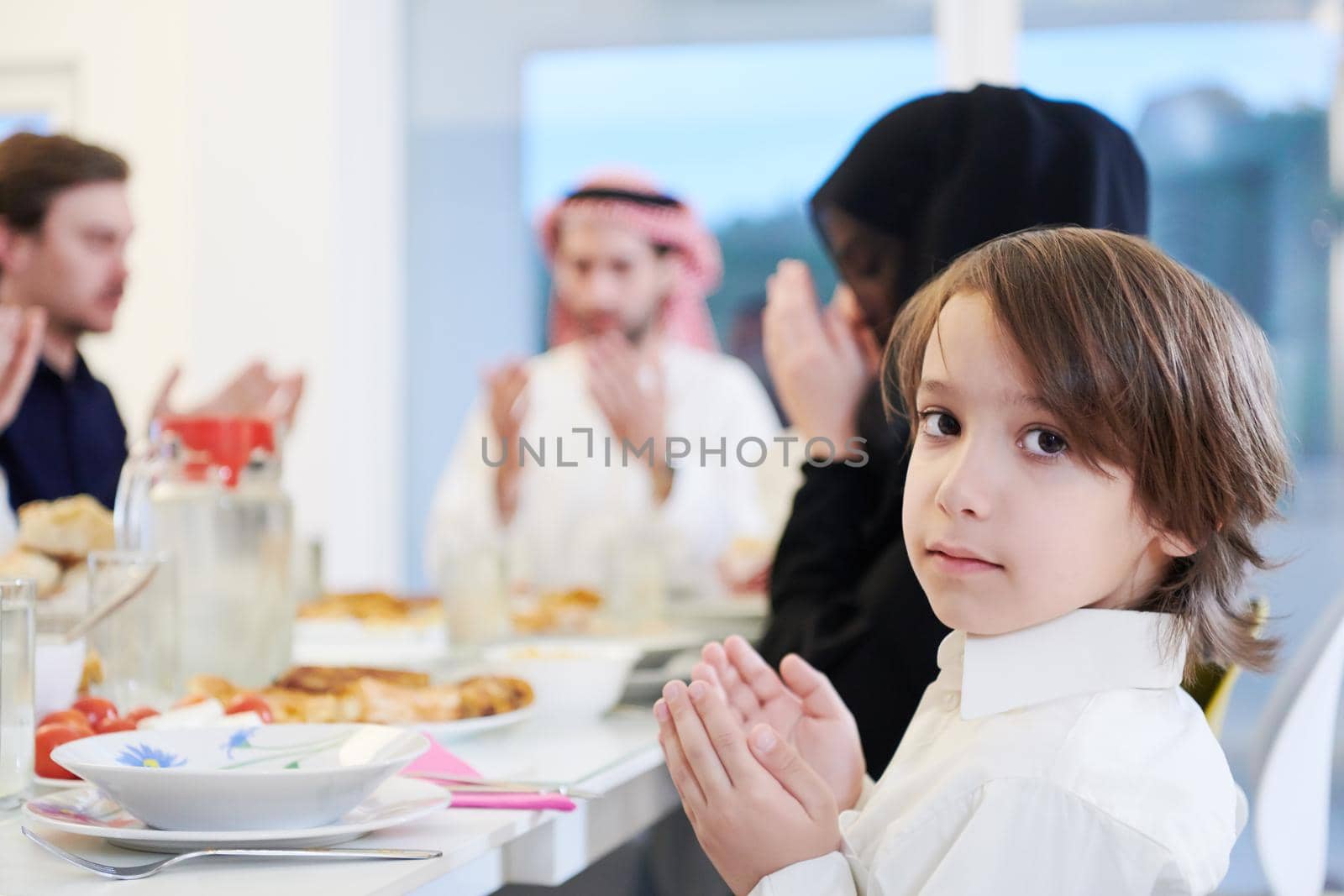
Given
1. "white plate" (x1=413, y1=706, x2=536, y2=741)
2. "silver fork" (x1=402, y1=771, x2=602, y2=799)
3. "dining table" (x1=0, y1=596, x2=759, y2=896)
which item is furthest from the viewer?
"white plate" (x1=413, y1=706, x2=536, y2=741)

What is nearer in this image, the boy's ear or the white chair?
the boy's ear

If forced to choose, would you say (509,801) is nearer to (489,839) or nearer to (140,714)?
(489,839)

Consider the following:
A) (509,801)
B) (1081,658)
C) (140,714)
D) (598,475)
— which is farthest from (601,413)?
(1081,658)

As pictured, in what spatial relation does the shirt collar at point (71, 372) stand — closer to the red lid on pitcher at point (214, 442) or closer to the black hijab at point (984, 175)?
the red lid on pitcher at point (214, 442)

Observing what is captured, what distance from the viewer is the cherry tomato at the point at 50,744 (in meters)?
0.83

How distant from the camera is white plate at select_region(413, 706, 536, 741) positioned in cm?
96

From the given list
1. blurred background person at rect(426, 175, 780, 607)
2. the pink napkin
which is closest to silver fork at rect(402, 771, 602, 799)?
the pink napkin

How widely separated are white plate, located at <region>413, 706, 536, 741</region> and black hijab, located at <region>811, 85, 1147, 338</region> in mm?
476

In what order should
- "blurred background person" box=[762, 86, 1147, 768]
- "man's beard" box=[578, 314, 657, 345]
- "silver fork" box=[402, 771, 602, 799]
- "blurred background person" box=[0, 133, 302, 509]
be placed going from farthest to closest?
"man's beard" box=[578, 314, 657, 345], "blurred background person" box=[0, 133, 302, 509], "blurred background person" box=[762, 86, 1147, 768], "silver fork" box=[402, 771, 602, 799]

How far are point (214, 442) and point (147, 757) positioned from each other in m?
0.48

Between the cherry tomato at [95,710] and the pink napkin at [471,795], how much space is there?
22 centimetres

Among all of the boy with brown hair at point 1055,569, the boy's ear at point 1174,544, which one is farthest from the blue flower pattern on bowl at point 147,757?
the boy's ear at point 1174,544

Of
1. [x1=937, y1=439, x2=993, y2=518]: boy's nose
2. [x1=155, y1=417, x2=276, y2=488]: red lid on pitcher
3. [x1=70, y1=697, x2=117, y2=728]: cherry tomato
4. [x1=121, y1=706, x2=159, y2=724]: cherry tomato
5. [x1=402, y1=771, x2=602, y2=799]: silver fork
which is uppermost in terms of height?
[x1=937, y1=439, x2=993, y2=518]: boy's nose

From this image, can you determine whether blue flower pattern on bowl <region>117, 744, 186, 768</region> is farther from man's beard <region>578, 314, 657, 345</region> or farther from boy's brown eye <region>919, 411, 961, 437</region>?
man's beard <region>578, 314, 657, 345</region>
